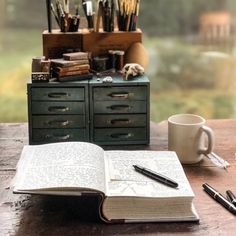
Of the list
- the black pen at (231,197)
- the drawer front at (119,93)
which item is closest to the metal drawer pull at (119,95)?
the drawer front at (119,93)

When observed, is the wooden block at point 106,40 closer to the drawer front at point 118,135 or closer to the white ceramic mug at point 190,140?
A: the drawer front at point 118,135

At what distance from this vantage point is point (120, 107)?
1391 mm

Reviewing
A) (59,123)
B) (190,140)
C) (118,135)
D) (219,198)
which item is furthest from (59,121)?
(219,198)

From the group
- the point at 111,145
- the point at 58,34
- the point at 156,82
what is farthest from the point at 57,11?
the point at 156,82

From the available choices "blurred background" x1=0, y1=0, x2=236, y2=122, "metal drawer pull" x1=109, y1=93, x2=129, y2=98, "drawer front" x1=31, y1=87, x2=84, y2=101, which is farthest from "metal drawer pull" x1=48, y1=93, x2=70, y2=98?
"blurred background" x1=0, y1=0, x2=236, y2=122

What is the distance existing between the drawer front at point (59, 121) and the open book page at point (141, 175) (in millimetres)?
242

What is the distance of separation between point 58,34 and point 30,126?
308 millimetres

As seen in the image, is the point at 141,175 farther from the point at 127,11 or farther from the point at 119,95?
the point at 127,11

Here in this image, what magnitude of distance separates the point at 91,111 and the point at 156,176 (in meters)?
0.40

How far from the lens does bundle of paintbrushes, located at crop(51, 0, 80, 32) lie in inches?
59.6

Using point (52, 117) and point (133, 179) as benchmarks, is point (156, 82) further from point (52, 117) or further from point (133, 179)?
point (133, 179)

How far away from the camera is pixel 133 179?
104 cm

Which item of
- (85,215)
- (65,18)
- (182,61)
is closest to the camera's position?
(85,215)

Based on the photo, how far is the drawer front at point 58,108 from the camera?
4.54ft
